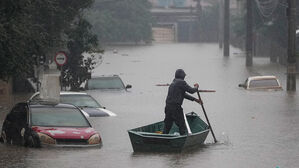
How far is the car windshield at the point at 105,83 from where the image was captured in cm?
4228

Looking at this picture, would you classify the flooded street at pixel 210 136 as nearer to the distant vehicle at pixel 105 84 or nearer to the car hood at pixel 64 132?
the car hood at pixel 64 132

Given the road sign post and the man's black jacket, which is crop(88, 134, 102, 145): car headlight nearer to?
the man's black jacket

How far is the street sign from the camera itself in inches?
1704

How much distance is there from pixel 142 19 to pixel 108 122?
142655 mm

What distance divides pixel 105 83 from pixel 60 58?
2630 mm

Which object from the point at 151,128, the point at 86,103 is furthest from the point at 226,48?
the point at 151,128

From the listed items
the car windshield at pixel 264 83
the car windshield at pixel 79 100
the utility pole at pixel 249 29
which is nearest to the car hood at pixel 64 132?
the car windshield at pixel 79 100

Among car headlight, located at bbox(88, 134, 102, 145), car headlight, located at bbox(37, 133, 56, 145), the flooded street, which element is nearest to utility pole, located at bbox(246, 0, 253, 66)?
the flooded street

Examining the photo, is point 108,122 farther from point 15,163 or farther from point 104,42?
point 104,42

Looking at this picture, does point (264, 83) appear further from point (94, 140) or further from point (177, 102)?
point (94, 140)

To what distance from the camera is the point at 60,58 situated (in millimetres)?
43406

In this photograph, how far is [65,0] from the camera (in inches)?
1796

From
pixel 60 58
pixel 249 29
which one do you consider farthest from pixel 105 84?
pixel 249 29

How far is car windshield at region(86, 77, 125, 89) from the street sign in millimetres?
1594
